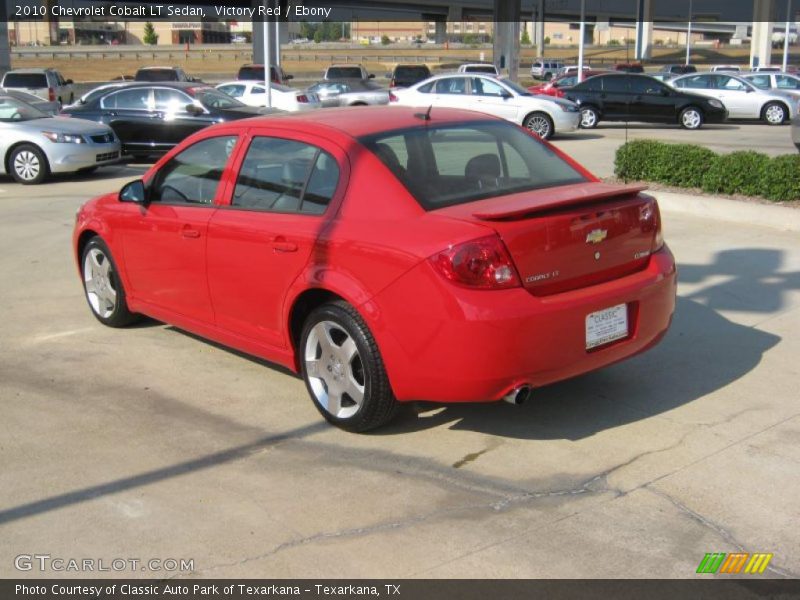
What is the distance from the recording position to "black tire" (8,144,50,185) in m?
15.4

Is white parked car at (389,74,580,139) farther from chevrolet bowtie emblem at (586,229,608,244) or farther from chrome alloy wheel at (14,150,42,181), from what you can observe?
chevrolet bowtie emblem at (586,229,608,244)

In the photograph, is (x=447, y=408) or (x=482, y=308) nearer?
(x=482, y=308)

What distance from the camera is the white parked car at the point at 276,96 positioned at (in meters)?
25.8

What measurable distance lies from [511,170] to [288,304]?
1.45 metres

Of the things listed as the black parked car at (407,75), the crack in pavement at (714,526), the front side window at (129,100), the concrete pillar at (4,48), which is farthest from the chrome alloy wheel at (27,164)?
the concrete pillar at (4,48)

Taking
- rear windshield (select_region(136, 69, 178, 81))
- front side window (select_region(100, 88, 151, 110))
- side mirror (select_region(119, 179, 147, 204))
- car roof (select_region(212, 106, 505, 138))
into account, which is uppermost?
car roof (select_region(212, 106, 505, 138))

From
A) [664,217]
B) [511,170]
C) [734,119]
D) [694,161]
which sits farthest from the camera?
[734,119]

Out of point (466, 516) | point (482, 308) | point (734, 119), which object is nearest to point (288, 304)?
point (482, 308)

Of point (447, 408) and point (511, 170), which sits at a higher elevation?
point (511, 170)

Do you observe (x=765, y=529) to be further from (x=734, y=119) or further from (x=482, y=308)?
(x=734, y=119)

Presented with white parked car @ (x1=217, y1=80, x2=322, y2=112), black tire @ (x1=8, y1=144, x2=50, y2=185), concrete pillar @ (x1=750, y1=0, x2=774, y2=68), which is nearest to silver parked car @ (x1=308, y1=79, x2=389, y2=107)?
white parked car @ (x1=217, y1=80, x2=322, y2=112)

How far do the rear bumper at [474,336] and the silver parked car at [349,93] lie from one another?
23.6 m

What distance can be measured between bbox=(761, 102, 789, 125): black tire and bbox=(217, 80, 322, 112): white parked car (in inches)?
497

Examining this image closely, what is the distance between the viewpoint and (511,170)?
5320 millimetres
